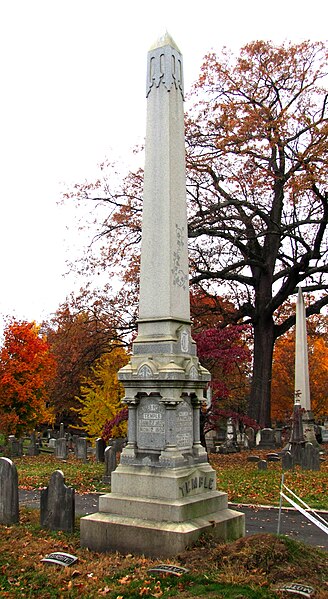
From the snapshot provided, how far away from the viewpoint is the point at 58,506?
8391 millimetres

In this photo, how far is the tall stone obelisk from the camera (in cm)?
693

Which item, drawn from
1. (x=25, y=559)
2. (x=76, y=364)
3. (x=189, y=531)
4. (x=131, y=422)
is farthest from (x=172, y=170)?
(x=76, y=364)

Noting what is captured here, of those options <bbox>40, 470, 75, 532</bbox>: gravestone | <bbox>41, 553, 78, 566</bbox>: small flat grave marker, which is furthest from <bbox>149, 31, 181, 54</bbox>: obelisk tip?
<bbox>41, 553, 78, 566</bbox>: small flat grave marker

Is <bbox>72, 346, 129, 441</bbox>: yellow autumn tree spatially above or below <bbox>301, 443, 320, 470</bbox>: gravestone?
above

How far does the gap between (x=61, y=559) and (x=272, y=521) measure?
4265 millimetres

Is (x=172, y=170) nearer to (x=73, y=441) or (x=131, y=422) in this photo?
(x=131, y=422)

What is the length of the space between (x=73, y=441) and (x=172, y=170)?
25.2 metres

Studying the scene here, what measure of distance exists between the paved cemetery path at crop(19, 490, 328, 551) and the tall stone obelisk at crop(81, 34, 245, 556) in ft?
3.74

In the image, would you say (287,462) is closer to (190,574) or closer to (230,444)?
(230,444)

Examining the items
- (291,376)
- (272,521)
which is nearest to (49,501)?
(272,521)

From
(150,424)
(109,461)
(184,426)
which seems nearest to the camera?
(150,424)

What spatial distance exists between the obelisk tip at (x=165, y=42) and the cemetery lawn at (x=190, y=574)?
6.86 m

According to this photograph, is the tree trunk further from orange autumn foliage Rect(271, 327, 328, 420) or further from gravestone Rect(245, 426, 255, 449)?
orange autumn foliage Rect(271, 327, 328, 420)

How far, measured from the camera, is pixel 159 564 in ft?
20.1
